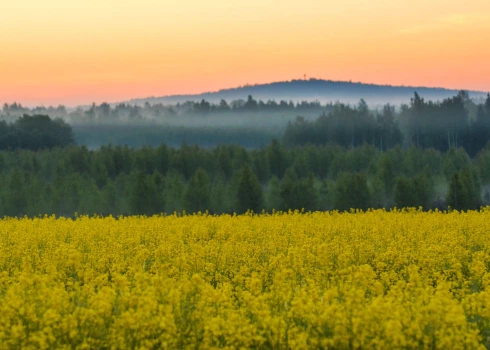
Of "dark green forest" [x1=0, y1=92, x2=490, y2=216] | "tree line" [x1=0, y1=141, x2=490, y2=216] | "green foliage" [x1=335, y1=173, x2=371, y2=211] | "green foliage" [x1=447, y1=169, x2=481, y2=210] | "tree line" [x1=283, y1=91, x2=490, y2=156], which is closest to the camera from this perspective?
"green foliage" [x1=447, y1=169, x2=481, y2=210]

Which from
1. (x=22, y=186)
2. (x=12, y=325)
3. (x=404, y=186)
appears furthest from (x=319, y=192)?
(x=12, y=325)

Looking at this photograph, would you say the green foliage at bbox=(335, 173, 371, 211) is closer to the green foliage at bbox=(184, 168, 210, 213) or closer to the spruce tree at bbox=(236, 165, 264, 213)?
the spruce tree at bbox=(236, 165, 264, 213)

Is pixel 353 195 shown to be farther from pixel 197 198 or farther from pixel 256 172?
pixel 256 172

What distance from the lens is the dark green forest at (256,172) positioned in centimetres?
6625

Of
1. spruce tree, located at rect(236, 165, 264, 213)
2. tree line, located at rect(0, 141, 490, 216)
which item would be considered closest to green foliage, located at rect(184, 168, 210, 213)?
tree line, located at rect(0, 141, 490, 216)

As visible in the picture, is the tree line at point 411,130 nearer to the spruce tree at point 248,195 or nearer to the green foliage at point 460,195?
the green foliage at point 460,195

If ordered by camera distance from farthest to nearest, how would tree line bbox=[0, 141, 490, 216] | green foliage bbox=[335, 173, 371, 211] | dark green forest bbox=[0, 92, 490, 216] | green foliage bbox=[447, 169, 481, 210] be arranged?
1. dark green forest bbox=[0, 92, 490, 216]
2. green foliage bbox=[335, 173, 371, 211]
3. tree line bbox=[0, 141, 490, 216]
4. green foliage bbox=[447, 169, 481, 210]

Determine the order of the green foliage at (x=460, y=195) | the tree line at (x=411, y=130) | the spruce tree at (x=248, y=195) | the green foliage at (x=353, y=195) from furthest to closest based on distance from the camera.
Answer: the tree line at (x=411, y=130)
the green foliage at (x=353, y=195)
the spruce tree at (x=248, y=195)
the green foliage at (x=460, y=195)

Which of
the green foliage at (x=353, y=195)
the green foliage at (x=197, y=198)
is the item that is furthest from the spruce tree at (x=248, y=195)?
the green foliage at (x=353, y=195)

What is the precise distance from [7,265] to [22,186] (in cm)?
5886

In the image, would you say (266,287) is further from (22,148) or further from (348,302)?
(22,148)

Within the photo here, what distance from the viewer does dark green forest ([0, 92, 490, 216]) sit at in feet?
217

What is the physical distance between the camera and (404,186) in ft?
212

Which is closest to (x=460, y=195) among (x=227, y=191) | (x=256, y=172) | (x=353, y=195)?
(x=353, y=195)
